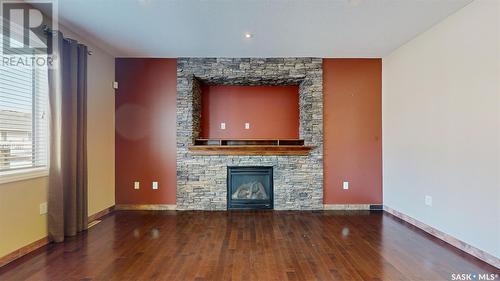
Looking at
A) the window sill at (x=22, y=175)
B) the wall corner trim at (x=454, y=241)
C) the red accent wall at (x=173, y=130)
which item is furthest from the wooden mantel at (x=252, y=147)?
the window sill at (x=22, y=175)

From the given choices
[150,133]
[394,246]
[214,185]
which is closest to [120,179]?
[150,133]

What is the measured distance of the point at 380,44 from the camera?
12.6 ft

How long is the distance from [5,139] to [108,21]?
63.8 inches

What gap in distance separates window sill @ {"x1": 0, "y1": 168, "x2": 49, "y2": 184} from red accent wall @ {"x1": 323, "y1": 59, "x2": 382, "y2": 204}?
3.86 meters

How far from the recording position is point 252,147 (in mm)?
4379

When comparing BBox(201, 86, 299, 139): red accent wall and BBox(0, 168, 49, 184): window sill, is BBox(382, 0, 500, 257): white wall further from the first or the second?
BBox(0, 168, 49, 184): window sill

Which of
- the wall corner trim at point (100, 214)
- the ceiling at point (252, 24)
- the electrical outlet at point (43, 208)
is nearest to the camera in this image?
the ceiling at point (252, 24)

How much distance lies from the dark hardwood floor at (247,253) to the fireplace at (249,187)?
0.63 m
